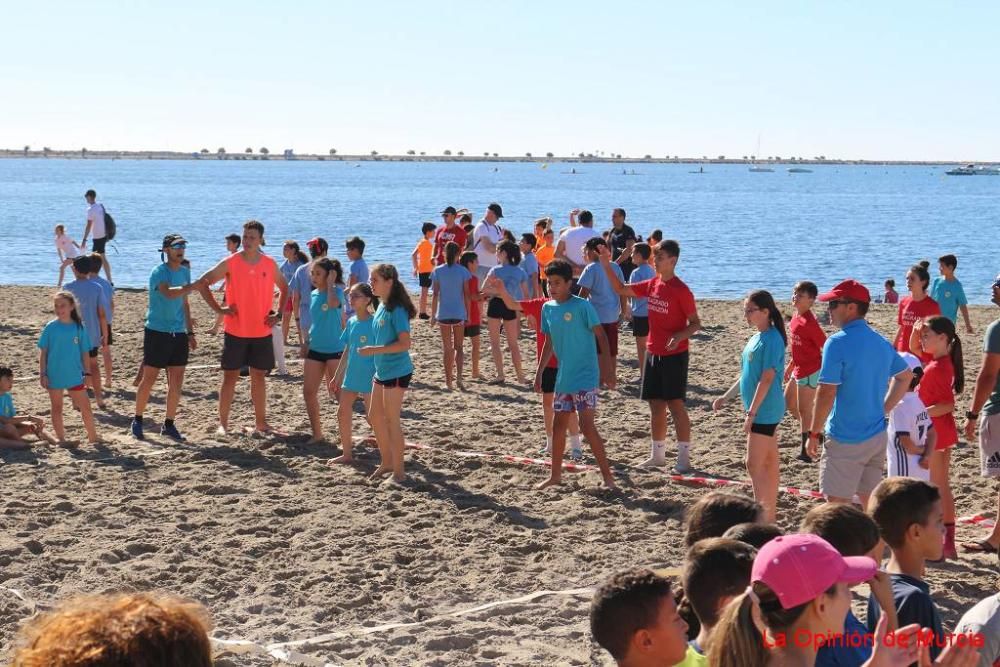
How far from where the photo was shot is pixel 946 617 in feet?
20.0

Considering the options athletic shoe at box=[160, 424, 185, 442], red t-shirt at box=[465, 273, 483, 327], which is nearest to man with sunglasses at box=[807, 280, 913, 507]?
athletic shoe at box=[160, 424, 185, 442]

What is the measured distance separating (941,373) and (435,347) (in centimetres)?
936

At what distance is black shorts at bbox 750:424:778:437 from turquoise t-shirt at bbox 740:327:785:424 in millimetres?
27

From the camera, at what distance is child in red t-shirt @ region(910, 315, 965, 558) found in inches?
272

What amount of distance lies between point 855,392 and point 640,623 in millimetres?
3561

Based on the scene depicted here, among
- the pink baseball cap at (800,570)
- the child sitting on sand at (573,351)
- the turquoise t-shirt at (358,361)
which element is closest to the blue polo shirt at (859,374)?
the child sitting on sand at (573,351)

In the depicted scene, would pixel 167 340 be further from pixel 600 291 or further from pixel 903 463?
pixel 903 463

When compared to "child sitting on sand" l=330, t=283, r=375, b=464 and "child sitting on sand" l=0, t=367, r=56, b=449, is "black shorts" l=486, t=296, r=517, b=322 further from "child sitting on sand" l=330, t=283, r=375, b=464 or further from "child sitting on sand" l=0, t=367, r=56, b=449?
"child sitting on sand" l=0, t=367, r=56, b=449

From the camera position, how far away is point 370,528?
765 cm

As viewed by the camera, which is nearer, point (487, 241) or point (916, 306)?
point (916, 306)

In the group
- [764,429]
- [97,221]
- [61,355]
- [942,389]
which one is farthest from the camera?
[97,221]

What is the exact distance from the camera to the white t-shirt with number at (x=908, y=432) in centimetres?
658

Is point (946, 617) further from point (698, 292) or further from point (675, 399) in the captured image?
point (698, 292)

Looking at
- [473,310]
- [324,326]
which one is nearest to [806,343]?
[324,326]
